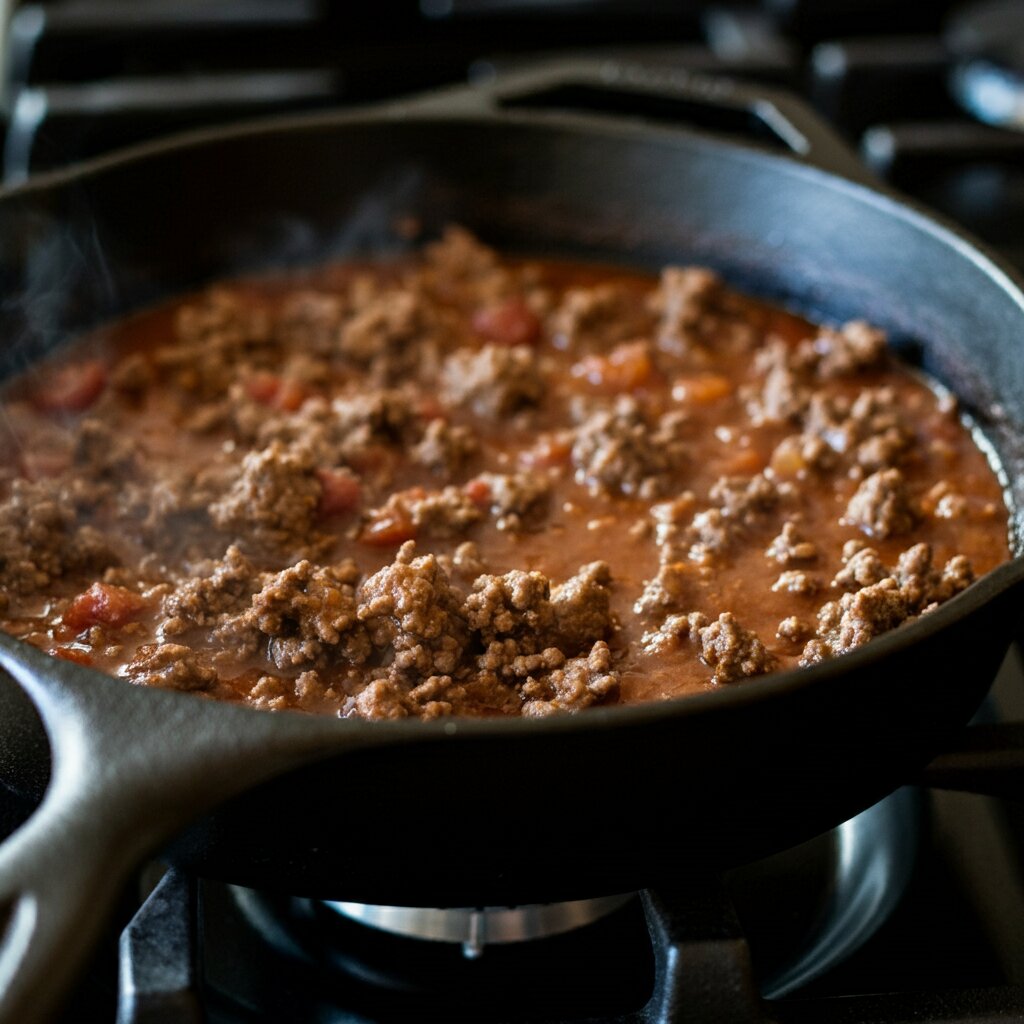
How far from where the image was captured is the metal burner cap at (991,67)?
2.66 metres

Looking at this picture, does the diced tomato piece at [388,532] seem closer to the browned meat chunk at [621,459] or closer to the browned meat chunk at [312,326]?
the browned meat chunk at [621,459]

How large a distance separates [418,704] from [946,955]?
604 millimetres

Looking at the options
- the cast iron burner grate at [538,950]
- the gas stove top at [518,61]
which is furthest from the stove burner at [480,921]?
the gas stove top at [518,61]

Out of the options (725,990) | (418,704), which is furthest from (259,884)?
(725,990)

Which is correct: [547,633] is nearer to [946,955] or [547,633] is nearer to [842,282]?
[946,955]

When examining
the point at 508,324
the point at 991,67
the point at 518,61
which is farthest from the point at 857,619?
the point at 518,61

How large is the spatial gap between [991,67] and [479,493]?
1.55 m

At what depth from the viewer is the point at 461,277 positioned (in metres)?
2.36

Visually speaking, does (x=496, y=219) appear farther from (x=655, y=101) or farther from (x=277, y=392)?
(x=277, y=392)

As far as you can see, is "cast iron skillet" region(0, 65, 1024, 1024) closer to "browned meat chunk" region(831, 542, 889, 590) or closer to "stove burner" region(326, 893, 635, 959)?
"stove burner" region(326, 893, 635, 959)

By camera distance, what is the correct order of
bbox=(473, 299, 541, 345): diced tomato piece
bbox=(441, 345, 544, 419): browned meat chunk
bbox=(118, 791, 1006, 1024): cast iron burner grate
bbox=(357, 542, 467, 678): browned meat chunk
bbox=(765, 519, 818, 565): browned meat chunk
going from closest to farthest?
bbox=(118, 791, 1006, 1024): cast iron burner grate
bbox=(357, 542, 467, 678): browned meat chunk
bbox=(765, 519, 818, 565): browned meat chunk
bbox=(441, 345, 544, 419): browned meat chunk
bbox=(473, 299, 541, 345): diced tomato piece

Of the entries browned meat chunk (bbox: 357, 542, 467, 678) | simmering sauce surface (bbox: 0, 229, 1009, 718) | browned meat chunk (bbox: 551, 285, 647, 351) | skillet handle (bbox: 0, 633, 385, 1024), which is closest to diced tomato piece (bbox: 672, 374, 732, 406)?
simmering sauce surface (bbox: 0, 229, 1009, 718)

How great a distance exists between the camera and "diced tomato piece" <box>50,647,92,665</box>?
1512mm

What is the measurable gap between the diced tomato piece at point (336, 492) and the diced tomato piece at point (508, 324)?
52 cm
